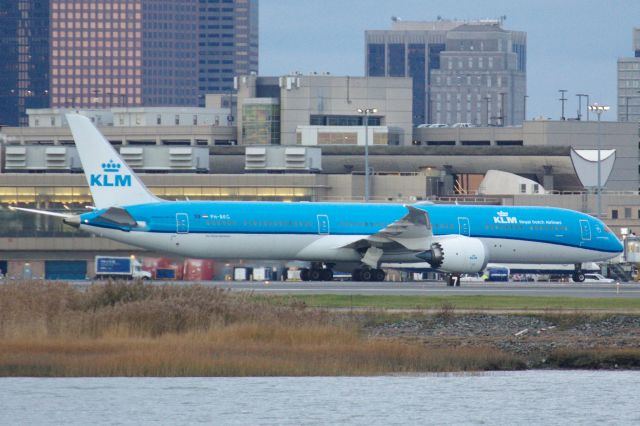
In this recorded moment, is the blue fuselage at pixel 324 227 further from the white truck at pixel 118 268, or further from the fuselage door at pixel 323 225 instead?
the white truck at pixel 118 268

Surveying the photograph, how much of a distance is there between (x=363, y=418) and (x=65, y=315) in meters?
14.7

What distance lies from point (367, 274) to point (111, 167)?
1427 centimetres

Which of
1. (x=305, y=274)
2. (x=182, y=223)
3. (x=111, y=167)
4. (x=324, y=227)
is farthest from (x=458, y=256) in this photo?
(x=111, y=167)

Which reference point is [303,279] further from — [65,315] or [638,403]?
[638,403]

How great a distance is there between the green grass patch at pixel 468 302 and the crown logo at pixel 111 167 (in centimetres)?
1890

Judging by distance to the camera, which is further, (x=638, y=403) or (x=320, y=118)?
(x=320, y=118)

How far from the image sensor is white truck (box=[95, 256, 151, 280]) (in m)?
87.1

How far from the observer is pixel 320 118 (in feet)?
520

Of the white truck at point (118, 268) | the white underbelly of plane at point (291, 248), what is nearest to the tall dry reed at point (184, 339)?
the white underbelly of plane at point (291, 248)

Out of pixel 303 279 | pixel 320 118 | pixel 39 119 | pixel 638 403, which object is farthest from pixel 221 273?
pixel 39 119

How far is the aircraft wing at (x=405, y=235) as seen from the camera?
79500 mm

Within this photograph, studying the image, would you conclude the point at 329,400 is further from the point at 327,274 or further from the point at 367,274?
the point at 327,274

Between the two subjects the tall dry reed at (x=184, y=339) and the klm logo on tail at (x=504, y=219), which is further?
the klm logo on tail at (x=504, y=219)

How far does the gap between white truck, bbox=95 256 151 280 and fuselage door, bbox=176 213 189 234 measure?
793 centimetres
